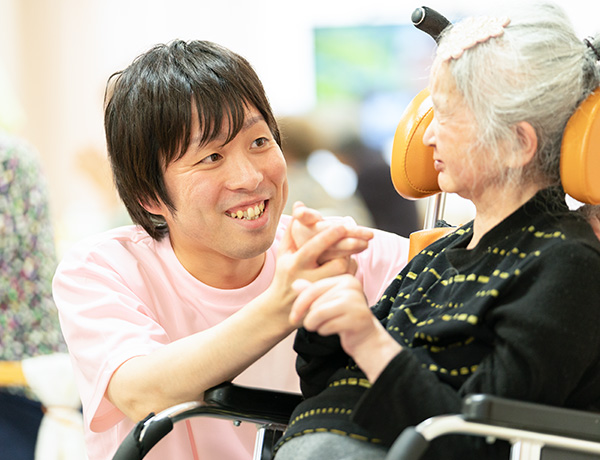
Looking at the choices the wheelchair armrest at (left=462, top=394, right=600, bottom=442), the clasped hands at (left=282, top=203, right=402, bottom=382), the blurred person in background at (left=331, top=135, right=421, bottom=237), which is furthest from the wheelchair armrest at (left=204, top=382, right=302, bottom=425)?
the blurred person in background at (left=331, top=135, right=421, bottom=237)

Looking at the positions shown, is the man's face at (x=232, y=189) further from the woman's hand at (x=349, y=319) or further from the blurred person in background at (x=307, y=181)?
the blurred person in background at (x=307, y=181)

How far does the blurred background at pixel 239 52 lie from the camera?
454 cm

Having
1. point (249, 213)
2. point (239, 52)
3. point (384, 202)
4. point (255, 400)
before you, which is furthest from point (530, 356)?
point (239, 52)

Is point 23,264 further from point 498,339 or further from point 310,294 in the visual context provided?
point 498,339

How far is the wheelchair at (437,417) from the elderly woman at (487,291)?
0.17ft

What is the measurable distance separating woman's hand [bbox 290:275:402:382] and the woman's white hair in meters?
0.29

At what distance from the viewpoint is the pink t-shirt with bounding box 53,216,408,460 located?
1.35 m

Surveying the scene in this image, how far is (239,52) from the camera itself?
4656 millimetres

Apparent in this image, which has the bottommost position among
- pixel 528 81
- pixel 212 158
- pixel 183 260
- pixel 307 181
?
pixel 307 181

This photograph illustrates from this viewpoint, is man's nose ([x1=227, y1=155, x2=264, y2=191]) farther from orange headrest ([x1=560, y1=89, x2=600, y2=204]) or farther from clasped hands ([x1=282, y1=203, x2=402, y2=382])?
orange headrest ([x1=560, y1=89, x2=600, y2=204])

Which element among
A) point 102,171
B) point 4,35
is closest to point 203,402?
point 102,171

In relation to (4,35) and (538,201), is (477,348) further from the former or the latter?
(4,35)

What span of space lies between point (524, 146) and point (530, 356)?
0.98 ft

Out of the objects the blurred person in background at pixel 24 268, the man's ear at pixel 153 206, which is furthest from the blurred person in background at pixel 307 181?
the man's ear at pixel 153 206
